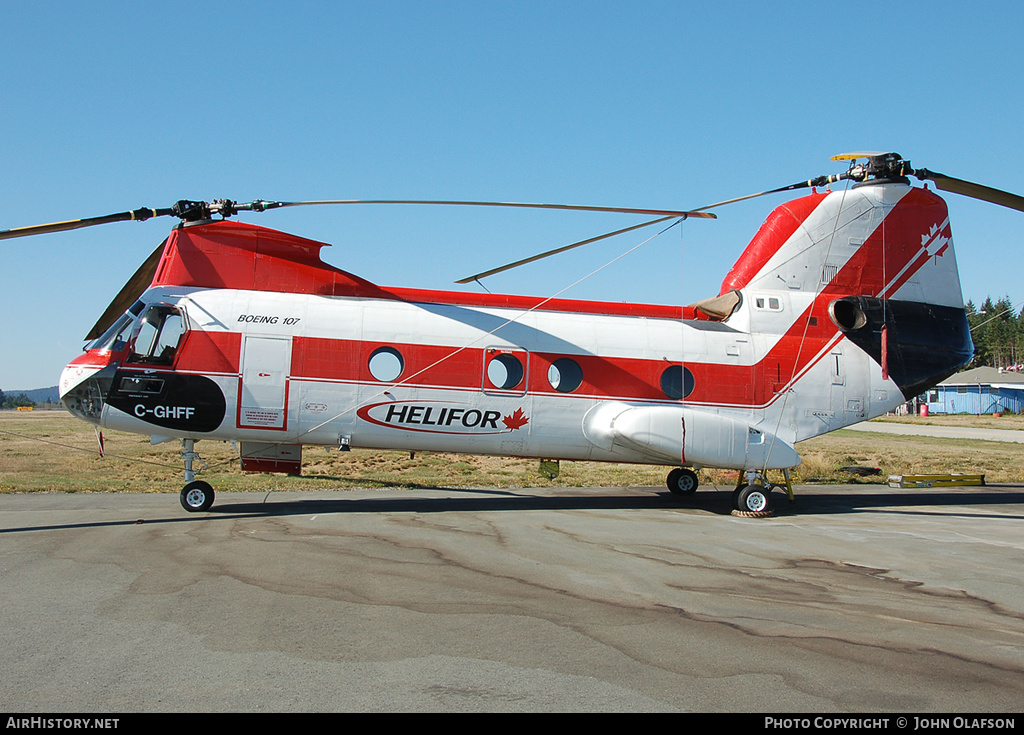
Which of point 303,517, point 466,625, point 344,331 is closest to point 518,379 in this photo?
point 344,331

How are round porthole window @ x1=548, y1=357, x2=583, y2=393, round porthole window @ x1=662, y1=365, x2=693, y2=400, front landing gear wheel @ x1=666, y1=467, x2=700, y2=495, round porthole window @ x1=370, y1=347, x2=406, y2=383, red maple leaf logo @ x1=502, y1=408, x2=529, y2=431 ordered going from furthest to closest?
front landing gear wheel @ x1=666, y1=467, x2=700, y2=495 → round porthole window @ x1=662, y1=365, x2=693, y2=400 → round porthole window @ x1=548, y1=357, x2=583, y2=393 → red maple leaf logo @ x1=502, y1=408, x2=529, y2=431 → round porthole window @ x1=370, y1=347, x2=406, y2=383

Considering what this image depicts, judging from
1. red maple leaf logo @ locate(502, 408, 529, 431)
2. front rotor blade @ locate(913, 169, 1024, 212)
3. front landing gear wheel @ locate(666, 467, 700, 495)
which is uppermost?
front rotor blade @ locate(913, 169, 1024, 212)

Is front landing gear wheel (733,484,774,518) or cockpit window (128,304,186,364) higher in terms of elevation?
cockpit window (128,304,186,364)

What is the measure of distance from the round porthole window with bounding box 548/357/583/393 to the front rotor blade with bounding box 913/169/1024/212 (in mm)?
7705

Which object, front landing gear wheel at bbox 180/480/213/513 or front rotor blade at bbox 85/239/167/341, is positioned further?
front rotor blade at bbox 85/239/167/341

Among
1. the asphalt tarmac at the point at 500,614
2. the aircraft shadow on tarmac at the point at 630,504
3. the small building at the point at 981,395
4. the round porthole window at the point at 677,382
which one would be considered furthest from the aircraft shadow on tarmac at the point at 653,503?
the small building at the point at 981,395

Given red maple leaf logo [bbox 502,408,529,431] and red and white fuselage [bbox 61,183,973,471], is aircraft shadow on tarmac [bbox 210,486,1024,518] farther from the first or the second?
red maple leaf logo [bbox 502,408,529,431]

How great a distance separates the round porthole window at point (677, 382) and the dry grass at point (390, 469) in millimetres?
5508

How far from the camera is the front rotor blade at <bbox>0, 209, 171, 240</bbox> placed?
11.1 metres

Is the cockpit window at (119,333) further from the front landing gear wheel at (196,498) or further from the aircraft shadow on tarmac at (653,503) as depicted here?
the aircraft shadow on tarmac at (653,503)

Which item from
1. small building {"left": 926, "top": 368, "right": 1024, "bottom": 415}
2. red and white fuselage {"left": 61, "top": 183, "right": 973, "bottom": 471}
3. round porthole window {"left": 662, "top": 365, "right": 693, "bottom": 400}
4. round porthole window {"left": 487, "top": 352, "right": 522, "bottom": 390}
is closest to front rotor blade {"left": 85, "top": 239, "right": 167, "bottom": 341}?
red and white fuselage {"left": 61, "top": 183, "right": 973, "bottom": 471}

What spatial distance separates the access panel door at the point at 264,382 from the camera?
1330 centimetres

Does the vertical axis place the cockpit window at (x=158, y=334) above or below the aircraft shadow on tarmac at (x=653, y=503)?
above

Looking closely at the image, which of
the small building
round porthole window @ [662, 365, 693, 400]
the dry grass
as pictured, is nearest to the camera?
round porthole window @ [662, 365, 693, 400]
